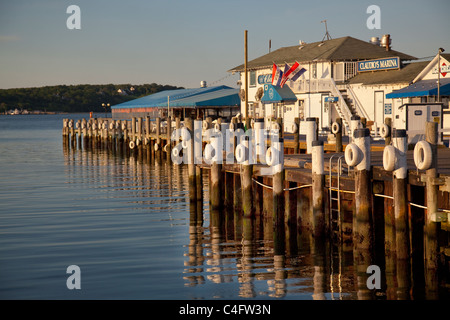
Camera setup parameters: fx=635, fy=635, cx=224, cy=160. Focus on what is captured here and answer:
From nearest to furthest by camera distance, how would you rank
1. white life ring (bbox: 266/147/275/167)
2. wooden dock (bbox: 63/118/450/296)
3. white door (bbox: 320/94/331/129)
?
wooden dock (bbox: 63/118/450/296) → white life ring (bbox: 266/147/275/167) → white door (bbox: 320/94/331/129)

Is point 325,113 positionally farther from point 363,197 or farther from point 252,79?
point 363,197

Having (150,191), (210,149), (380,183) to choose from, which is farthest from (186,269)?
(150,191)

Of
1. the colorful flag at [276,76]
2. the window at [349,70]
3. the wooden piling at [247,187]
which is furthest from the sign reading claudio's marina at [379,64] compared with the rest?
the wooden piling at [247,187]

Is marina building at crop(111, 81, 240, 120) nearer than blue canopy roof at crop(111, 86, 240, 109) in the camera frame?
No

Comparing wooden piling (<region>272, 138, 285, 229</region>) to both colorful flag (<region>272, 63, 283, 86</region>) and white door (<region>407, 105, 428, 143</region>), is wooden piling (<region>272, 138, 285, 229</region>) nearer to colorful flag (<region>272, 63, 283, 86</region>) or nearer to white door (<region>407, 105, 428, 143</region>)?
white door (<region>407, 105, 428, 143</region>)

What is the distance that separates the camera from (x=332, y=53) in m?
48.7

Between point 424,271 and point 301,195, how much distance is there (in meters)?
4.72

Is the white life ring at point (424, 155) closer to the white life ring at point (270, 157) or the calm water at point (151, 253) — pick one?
the calm water at point (151, 253)

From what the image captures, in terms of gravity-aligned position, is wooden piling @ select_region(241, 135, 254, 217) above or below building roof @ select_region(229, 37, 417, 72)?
below

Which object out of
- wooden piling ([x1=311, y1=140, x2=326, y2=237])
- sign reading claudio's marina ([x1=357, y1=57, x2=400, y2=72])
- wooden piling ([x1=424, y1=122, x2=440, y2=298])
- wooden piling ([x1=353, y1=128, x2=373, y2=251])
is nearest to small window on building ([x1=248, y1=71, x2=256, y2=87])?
sign reading claudio's marina ([x1=357, y1=57, x2=400, y2=72])

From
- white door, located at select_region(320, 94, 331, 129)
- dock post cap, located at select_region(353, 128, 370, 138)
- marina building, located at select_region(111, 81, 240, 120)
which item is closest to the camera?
dock post cap, located at select_region(353, 128, 370, 138)

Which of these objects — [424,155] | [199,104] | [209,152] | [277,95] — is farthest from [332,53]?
[424,155]

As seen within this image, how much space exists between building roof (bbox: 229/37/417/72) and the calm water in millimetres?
23982

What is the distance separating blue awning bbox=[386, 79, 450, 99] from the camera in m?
33.8
